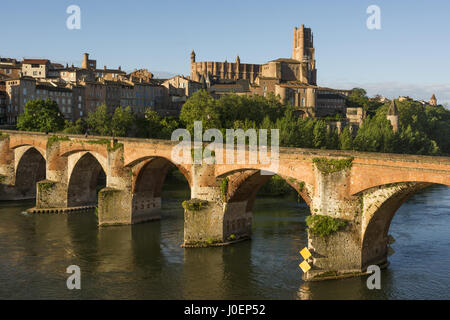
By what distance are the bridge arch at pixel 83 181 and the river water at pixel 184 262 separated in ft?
11.3

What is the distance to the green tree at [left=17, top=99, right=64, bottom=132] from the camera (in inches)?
3034

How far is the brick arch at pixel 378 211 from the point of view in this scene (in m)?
26.5

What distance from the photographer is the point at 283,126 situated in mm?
68750

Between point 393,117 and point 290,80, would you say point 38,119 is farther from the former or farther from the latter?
point 290,80

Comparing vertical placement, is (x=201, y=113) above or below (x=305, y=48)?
below

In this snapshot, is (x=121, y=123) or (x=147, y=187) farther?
(x=121, y=123)

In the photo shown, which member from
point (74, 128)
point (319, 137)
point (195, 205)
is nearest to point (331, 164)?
point (195, 205)

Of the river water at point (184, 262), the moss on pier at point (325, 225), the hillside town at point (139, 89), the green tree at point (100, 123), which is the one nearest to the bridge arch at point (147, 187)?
the river water at point (184, 262)

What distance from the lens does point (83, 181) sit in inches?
2003

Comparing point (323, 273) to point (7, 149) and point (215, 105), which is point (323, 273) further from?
point (215, 105)

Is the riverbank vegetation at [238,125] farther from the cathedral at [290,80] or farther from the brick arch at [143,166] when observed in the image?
the brick arch at [143,166]

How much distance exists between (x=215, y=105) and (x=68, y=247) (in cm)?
4873

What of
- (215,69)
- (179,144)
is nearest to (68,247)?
(179,144)

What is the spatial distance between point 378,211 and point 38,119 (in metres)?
61.6
